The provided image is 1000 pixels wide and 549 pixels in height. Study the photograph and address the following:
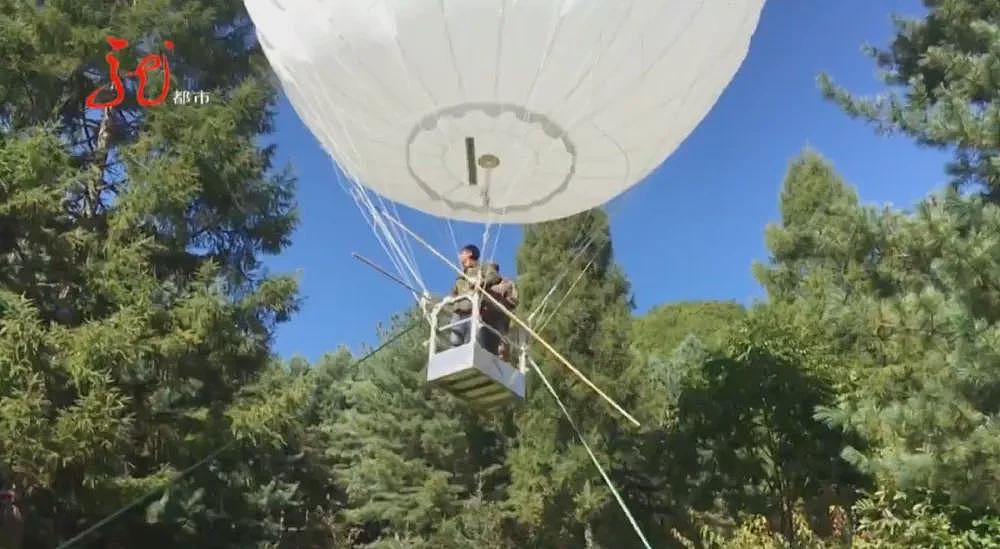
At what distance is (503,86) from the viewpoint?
20.8ft

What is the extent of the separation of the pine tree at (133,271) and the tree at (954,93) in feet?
24.8

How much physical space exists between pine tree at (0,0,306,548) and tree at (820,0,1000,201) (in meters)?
7.56

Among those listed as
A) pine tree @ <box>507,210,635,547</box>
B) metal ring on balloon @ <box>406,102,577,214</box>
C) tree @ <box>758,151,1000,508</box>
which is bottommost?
tree @ <box>758,151,1000,508</box>

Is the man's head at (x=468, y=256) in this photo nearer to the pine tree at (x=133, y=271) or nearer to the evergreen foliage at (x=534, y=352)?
the evergreen foliage at (x=534, y=352)

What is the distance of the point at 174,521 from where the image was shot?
1250 centimetres

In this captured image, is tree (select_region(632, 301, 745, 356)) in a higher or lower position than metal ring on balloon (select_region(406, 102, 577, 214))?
higher

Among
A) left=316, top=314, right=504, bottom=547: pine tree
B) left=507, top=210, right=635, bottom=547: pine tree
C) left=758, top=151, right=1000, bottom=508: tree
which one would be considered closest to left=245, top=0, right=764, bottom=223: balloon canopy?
left=758, top=151, right=1000, bottom=508: tree

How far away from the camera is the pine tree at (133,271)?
9.30 metres

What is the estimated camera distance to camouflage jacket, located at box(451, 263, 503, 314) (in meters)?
6.55

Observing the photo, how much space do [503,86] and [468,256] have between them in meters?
1.38

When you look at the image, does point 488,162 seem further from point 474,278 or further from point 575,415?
point 575,415

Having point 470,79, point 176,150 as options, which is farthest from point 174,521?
point 470,79

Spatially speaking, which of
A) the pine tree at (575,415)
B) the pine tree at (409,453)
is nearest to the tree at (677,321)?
the pine tree at (409,453)

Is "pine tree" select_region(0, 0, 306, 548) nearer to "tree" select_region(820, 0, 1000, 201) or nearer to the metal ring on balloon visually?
the metal ring on balloon
